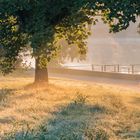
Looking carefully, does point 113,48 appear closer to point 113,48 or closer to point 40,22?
point 113,48

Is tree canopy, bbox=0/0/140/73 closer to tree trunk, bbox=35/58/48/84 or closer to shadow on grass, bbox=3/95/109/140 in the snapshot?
tree trunk, bbox=35/58/48/84

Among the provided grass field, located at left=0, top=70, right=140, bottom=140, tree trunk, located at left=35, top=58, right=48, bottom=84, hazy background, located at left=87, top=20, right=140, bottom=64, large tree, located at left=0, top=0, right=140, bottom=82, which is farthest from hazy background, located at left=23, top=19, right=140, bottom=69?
grass field, located at left=0, top=70, right=140, bottom=140

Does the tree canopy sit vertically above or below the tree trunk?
above

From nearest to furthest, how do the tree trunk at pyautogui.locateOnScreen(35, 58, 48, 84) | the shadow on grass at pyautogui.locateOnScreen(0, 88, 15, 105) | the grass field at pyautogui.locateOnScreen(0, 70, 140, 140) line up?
the grass field at pyautogui.locateOnScreen(0, 70, 140, 140)
the shadow on grass at pyautogui.locateOnScreen(0, 88, 15, 105)
the tree trunk at pyautogui.locateOnScreen(35, 58, 48, 84)

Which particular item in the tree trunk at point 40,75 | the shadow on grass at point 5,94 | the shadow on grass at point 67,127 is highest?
the tree trunk at point 40,75

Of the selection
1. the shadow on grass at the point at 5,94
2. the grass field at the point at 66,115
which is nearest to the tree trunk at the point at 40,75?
the grass field at the point at 66,115

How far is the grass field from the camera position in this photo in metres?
11.8

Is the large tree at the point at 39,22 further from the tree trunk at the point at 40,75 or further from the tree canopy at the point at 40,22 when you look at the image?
the tree trunk at the point at 40,75

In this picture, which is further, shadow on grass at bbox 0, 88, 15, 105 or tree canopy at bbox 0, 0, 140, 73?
shadow on grass at bbox 0, 88, 15, 105

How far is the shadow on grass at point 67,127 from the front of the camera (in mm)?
11102

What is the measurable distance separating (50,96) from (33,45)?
312 centimetres

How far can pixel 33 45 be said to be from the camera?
720 inches

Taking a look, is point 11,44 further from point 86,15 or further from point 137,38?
point 137,38

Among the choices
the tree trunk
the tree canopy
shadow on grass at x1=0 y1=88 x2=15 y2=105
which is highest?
the tree canopy
